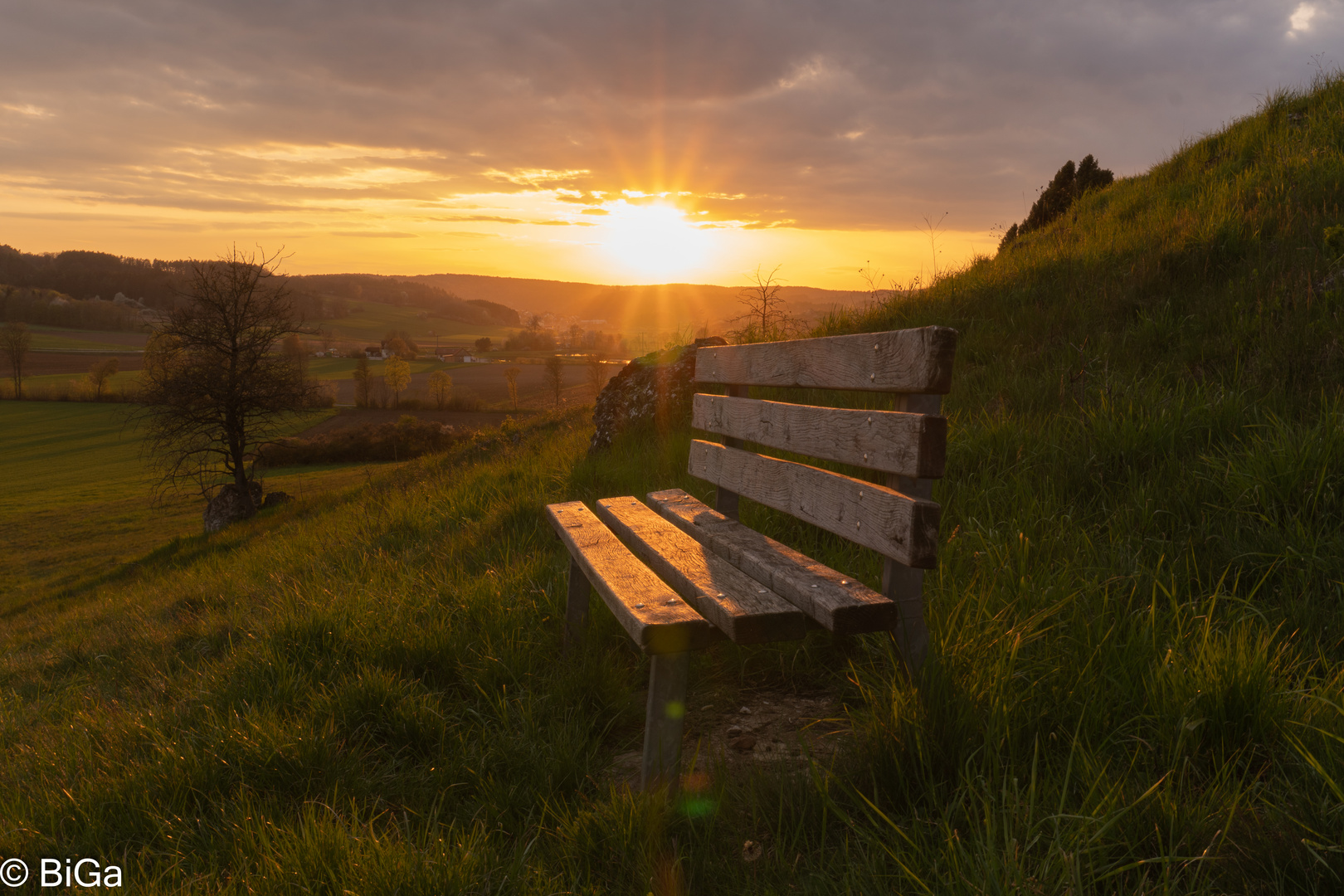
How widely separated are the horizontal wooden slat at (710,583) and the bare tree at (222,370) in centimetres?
2518

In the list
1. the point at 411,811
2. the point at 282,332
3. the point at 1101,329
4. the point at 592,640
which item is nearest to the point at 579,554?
the point at 592,640

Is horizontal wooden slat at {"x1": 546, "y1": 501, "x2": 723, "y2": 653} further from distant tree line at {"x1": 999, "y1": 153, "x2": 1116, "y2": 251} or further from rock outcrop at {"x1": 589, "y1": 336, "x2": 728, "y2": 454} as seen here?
distant tree line at {"x1": 999, "y1": 153, "x2": 1116, "y2": 251}

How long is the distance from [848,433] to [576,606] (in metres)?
1.34

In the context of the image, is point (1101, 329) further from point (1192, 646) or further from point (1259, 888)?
point (1259, 888)

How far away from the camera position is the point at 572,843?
1.72m

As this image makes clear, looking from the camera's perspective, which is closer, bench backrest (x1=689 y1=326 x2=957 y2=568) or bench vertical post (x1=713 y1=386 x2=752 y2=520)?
bench backrest (x1=689 y1=326 x2=957 y2=568)

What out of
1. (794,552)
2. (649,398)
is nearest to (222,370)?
(649,398)

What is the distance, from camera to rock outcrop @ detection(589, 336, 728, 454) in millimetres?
7188

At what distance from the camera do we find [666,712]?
192 cm

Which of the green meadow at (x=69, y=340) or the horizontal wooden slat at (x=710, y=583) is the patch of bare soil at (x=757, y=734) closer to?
the horizontal wooden slat at (x=710, y=583)

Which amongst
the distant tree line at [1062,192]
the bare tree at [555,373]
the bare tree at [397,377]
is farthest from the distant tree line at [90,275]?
the distant tree line at [1062,192]

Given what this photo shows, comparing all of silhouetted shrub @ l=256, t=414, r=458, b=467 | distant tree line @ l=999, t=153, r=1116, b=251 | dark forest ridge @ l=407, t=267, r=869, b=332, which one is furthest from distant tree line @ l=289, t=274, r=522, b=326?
distant tree line @ l=999, t=153, r=1116, b=251

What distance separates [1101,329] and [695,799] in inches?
169

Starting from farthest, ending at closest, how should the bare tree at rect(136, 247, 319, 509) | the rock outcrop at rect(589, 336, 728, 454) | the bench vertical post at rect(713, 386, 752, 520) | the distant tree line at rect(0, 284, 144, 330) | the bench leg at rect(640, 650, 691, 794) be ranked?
the distant tree line at rect(0, 284, 144, 330)
the bare tree at rect(136, 247, 319, 509)
the rock outcrop at rect(589, 336, 728, 454)
the bench vertical post at rect(713, 386, 752, 520)
the bench leg at rect(640, 650, 691, 794)
